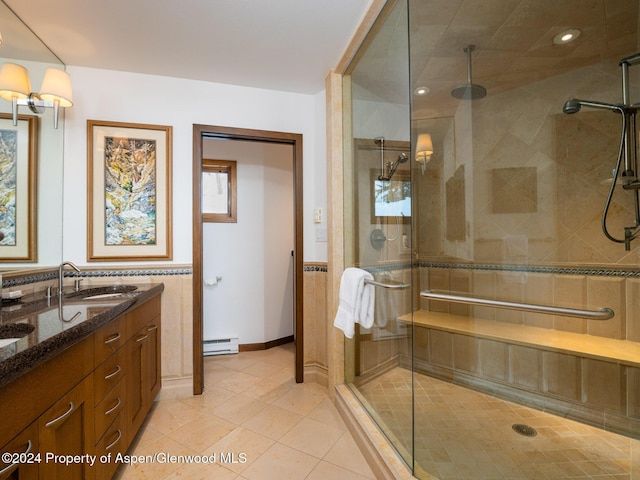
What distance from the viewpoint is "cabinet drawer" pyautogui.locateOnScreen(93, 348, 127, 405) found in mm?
1158

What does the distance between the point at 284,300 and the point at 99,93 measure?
7.85 feet

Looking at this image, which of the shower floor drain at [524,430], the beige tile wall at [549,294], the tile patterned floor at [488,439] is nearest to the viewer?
the tile patterned floor at [488,439]

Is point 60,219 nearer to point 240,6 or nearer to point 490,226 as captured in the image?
point 240,6

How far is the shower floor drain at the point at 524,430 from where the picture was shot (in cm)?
157

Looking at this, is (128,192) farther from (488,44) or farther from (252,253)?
(488,44)

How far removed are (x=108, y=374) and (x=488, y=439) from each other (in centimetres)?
184

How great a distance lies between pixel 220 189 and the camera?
3090 millimetres

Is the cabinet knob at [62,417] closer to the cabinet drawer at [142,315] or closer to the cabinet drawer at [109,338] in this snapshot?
the cabinet drawer at [109,338]

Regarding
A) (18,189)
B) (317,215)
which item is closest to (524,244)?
(317,215)

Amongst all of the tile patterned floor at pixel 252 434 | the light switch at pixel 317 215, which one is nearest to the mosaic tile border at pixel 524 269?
the light switch at pixel 317 215

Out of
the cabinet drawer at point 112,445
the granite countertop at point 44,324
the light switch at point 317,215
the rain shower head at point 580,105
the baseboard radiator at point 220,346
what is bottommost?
the baseboard radiator at point 220,346

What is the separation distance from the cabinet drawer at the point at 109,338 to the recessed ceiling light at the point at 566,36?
283cm

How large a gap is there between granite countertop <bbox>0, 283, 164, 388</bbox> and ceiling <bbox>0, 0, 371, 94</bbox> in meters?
1.27

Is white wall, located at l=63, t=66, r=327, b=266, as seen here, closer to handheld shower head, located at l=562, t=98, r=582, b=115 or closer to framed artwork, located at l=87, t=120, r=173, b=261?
framed artwork, located at l=87, t=120, r=173, b=261
